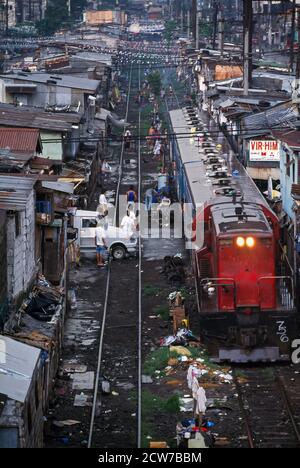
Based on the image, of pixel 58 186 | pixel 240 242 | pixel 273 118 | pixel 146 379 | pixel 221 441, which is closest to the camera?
pixel 221 441

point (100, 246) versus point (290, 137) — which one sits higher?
point (290, 137)

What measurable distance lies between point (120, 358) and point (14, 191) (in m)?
3.34

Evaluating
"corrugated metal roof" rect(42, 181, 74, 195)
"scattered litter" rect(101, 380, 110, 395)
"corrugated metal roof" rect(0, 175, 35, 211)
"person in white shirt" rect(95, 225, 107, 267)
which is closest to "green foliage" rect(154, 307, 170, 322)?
"corrugated metal roof" rect(42, 181, 74, 195)

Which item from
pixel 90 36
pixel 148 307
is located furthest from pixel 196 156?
pixel 90 36

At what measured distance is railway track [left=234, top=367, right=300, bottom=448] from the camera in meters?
14.9

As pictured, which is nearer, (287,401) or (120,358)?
(287,401)

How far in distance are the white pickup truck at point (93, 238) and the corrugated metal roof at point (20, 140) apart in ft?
6.97

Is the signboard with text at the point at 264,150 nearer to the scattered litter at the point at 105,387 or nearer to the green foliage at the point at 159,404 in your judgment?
the scattered litter at the point at 105,387

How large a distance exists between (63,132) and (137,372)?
44.6 ft

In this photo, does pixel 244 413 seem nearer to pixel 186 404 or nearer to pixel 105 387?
pixel 186 404

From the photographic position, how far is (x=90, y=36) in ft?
258

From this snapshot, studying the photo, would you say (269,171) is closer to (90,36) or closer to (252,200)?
(252,200)

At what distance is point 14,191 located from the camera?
61.4 feet

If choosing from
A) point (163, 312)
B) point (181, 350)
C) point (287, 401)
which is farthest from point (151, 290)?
point (287, 401)
